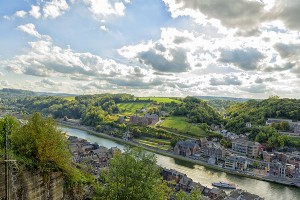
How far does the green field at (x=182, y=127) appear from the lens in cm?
6571

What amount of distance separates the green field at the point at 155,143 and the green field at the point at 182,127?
30.3ft

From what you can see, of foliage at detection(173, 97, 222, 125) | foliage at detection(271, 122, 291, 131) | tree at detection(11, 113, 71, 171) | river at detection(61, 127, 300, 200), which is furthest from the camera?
foliage at detection(173, 97, 222, 125)

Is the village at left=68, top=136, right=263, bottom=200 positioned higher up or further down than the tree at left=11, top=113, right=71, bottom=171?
further down

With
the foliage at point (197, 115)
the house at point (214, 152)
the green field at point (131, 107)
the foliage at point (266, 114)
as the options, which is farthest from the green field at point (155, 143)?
the green field at point (131, 107)

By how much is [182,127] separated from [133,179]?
62225 millimetres

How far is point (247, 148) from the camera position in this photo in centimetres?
5022

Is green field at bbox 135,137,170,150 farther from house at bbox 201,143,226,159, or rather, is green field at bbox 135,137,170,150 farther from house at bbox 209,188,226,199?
house at bbox 209,188,226,199

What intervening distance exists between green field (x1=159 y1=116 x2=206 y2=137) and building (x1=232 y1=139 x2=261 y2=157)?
12.1 meters

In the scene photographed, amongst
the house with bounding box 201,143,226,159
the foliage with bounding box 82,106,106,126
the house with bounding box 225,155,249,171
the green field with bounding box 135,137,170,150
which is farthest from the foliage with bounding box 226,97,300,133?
the foliage with bounding box 82,106,106,126

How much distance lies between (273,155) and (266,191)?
16290 millimetres

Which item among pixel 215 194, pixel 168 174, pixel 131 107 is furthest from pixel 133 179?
pixel 131 107

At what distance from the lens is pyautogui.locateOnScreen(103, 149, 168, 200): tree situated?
8.61 m

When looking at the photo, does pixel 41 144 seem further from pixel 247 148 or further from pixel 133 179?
pixel 247 148

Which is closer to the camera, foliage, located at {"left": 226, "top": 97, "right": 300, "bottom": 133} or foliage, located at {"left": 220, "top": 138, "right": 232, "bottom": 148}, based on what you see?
foliage, located at {"left": 220, "top": 138, "right": 232, "bottom": 148}
